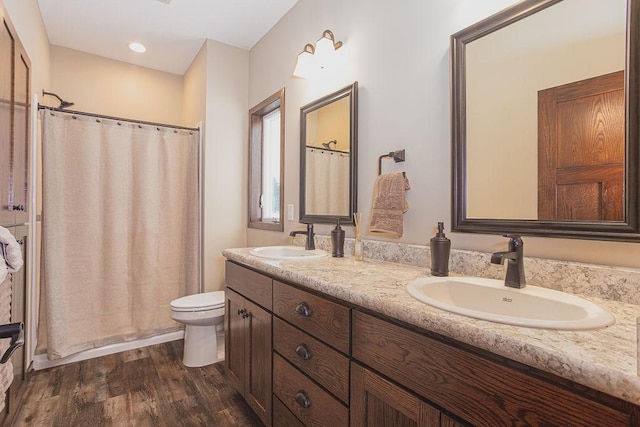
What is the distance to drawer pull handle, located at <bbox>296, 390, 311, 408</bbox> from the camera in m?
1.15

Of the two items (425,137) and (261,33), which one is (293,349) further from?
(261,33)

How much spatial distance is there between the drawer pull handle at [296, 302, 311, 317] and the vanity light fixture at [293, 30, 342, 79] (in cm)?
139

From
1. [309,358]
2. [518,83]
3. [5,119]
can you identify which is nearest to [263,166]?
[5,119]

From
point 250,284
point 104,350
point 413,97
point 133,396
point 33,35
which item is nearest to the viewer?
point 413,97

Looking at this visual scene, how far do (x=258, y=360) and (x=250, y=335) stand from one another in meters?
0.13

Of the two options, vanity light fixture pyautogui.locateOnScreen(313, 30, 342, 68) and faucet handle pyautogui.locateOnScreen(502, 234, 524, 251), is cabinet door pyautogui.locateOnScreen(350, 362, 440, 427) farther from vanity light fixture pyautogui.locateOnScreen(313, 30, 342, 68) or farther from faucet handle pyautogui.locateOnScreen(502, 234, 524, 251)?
vanity light fixture pyautogui.locateOnScreen(313, 30, 342, 68)

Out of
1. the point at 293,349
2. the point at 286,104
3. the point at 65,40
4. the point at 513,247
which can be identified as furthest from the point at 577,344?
the point at 65,40

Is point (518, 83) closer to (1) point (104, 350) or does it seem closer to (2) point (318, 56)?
(2) point (318, 56)

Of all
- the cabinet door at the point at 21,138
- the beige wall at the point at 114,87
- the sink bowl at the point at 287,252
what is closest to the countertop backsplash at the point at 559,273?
the sink bowl at the point at 287,252

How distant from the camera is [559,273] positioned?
0.94 m

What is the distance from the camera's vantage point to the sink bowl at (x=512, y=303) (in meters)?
0.65

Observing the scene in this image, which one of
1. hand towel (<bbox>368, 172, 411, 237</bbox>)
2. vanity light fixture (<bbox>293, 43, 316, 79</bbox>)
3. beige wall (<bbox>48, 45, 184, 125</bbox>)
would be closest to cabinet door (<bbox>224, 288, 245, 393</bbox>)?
hand towel (<bbox>368, 172, 411, 237</bbox>)

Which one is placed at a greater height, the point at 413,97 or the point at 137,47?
the point at 137,47

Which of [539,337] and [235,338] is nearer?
[539,337]
